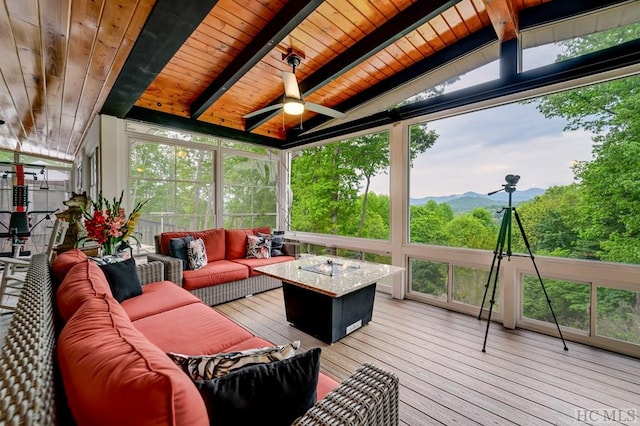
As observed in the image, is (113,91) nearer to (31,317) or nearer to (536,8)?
(31,317)

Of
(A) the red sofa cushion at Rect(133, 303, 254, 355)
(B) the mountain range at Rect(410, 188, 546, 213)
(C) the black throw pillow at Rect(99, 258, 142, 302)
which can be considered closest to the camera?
(A) the red sofa cushion at Rect(133, 303, 254, 355)

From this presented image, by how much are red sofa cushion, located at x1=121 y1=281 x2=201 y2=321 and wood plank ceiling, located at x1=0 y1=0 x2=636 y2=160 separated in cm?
205

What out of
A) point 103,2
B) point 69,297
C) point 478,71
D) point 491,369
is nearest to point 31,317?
point 69,297

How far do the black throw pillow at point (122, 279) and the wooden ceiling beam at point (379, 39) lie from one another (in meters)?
2.96

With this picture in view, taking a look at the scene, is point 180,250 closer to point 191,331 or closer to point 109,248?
point 109,248

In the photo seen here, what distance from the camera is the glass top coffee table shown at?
2.55 m

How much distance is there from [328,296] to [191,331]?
3.90 ft

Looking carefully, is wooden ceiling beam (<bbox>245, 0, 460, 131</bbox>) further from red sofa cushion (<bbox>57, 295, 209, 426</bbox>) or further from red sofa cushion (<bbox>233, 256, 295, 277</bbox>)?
red sofa cushion (<bbox>57, 295, 209, 426</bbox>)

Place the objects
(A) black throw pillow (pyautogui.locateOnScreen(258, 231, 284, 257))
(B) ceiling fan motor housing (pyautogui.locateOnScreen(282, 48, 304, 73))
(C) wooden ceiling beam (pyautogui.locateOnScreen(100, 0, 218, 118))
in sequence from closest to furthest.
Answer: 1. (C) wooden ceiling beam (pyautogui.locateOnScreen(100, 0, 218, 118))
2. (B) ceiling fan motor housing (pyautogui.locateOnScreen(282, 48, 304, 73))
3. (A) black throw pillow (pyautogui.locateOnScreen(258, 231, 284, 257))

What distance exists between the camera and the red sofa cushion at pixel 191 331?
1644 mm

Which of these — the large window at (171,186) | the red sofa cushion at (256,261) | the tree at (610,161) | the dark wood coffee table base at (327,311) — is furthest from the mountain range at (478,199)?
the large window at (171,186)

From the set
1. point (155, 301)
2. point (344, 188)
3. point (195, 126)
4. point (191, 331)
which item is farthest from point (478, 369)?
point (195, 126)

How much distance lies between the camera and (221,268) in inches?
141

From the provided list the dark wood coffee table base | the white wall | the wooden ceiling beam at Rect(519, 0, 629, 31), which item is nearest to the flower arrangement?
the white wall
